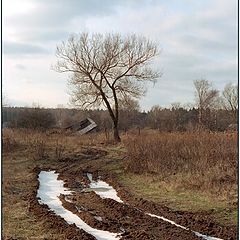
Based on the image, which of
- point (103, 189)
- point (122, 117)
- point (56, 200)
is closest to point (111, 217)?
point (56, 200)

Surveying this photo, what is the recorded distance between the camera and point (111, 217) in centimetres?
645

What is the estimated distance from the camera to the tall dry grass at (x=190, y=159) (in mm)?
9081

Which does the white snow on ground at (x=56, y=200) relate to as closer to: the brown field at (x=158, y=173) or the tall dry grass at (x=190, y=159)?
the brown field at (x=158, y=173)

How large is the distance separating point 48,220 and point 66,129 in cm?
1905

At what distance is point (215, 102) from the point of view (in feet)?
65.6

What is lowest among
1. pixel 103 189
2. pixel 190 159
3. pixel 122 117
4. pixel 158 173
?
pixel 103 189

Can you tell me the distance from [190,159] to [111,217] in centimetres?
528

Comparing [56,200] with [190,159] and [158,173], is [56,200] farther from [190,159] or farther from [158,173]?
[190,159]

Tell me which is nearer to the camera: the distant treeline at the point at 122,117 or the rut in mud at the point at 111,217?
the rut in mud at the point at 111,217

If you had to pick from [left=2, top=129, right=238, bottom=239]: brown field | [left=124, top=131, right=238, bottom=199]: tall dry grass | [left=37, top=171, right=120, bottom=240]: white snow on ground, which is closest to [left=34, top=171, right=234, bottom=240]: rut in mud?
[left=37, top=171, right=120, bottom=240]: white snow on ground

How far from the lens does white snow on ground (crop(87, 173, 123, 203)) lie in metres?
8.54

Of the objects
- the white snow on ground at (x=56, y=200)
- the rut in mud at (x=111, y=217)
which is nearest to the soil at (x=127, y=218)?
the rut in mud at (x=111, y=217)

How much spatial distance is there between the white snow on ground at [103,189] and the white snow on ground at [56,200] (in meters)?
0.70

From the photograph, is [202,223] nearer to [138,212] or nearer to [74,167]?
[138,212]
